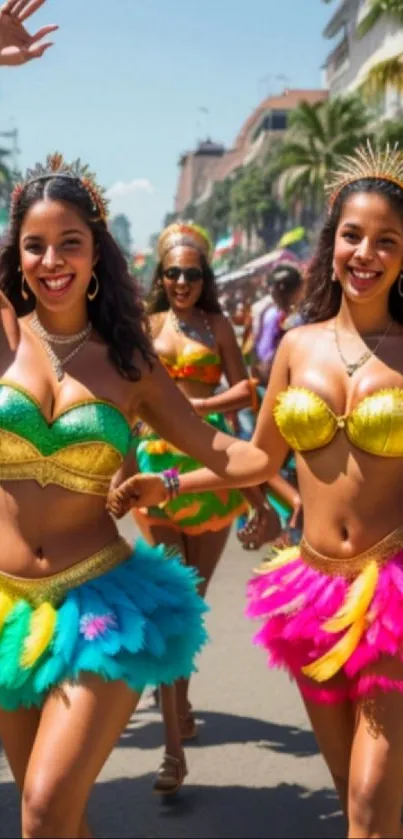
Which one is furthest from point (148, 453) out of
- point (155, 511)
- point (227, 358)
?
point (227, 358)

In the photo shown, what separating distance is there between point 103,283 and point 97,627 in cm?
106

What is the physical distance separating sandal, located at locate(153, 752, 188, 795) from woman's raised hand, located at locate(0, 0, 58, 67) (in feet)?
9.32

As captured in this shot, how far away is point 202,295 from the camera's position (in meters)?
5.79

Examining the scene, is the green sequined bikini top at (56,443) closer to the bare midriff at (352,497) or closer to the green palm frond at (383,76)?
the bare midriff at (352,497)

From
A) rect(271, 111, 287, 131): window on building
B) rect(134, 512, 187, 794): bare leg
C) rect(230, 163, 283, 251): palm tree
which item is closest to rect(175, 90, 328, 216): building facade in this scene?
rect(271, 111, 287, 131): window on building

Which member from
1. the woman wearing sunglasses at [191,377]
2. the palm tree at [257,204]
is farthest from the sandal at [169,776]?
the palm tree at [257,204]

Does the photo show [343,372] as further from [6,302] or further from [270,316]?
[270,316]

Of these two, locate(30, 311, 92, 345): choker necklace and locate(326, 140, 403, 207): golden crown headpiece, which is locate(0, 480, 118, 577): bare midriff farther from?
locate(326, 140, 403, 207): golden crown headpiece

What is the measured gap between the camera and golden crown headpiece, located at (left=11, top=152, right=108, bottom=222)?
11.0ft

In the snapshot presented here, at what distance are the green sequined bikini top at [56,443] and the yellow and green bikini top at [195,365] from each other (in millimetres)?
2414

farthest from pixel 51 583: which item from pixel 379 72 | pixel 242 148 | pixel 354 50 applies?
pixel 242 148

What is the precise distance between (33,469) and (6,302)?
0.56 m

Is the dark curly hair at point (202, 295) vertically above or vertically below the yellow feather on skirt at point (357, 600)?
above

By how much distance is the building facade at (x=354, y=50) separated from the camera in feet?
188
